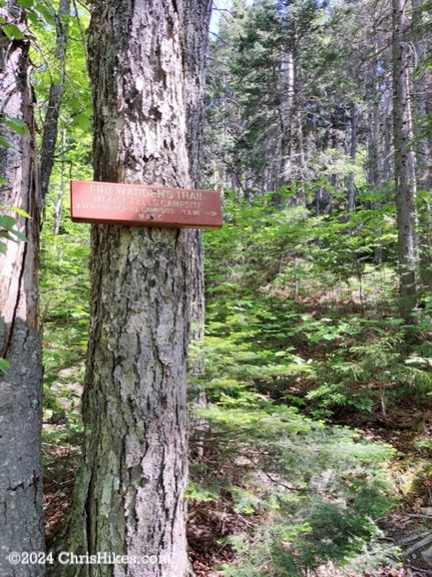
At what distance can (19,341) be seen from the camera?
2045mm

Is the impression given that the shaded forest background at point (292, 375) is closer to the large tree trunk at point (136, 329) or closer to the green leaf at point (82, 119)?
the green leaf at point (82, 119)

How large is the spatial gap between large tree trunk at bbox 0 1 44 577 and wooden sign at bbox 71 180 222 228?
0.50 m

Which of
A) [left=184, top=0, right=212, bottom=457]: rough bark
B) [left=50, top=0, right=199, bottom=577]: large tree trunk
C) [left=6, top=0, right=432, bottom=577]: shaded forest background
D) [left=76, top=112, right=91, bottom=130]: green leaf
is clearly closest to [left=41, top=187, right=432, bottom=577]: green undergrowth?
[left=6, top=0, right=432, bottom=577]: shaded forest background

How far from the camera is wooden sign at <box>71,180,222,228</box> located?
5.65 ft

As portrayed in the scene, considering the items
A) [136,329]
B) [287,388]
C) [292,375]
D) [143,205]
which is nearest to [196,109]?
[143,205]

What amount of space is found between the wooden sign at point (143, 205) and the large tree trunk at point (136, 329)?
0.34 feet

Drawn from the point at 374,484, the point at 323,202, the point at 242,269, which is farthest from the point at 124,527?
the point at 323,202

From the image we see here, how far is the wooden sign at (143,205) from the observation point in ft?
5.65

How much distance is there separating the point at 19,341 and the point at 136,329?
687mm

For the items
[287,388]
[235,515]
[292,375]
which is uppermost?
[292,375]

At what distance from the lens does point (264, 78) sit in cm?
1347

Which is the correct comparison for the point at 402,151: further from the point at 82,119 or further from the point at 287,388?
the point at 82,119

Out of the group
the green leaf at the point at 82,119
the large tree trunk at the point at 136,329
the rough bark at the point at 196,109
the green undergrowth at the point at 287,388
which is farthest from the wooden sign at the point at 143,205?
the rough bark at the point at 196,109

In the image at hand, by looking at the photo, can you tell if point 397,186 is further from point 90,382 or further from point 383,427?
point 90,382
